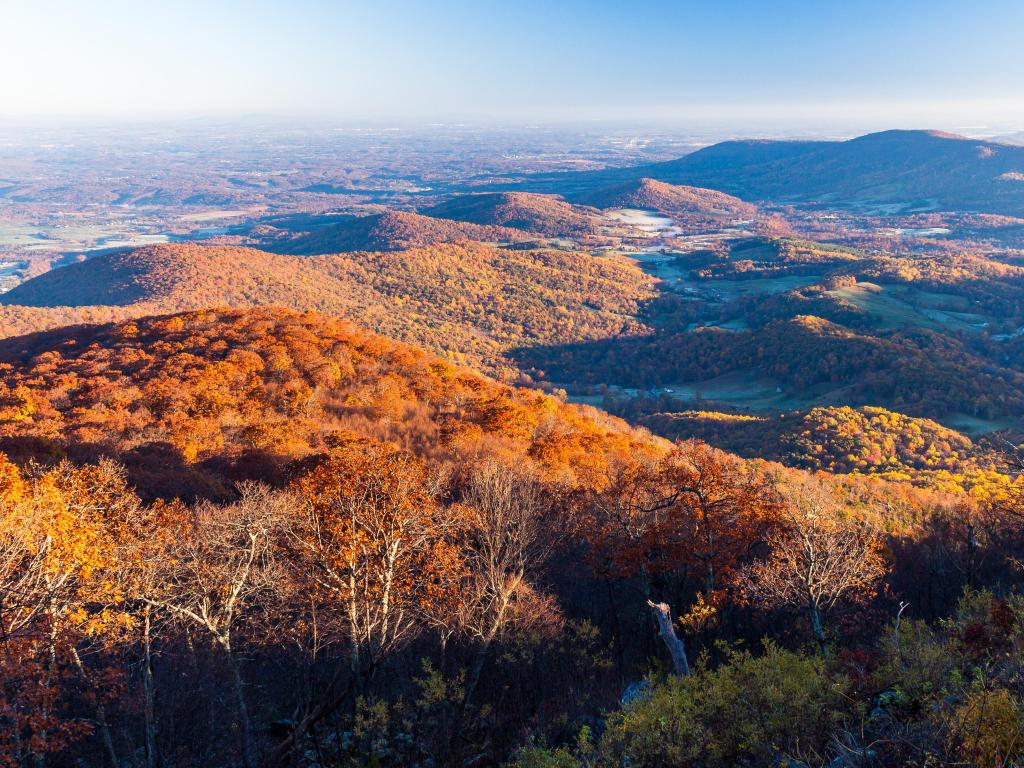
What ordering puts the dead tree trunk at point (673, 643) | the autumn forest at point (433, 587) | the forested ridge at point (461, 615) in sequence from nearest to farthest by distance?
1. the forested ridge at point (461, 615)
2. the autumn forest at point (433, 587)
3. the dead tree trunk at point (673, 643)

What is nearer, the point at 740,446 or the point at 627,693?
the point at 627,693

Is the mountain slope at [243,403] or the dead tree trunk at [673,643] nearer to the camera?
the dead tree trunk at [673,643]

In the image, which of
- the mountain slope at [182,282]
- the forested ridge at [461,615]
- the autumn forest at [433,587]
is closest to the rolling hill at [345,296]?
the mountain slope at [182,282]

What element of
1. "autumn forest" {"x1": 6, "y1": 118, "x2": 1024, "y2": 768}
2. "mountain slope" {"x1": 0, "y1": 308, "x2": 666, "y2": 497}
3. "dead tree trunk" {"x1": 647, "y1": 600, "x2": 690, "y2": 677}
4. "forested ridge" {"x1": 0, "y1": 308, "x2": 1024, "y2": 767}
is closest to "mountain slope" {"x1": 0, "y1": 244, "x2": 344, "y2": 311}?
"mountain slope" {"x1": 0, "y1": 308, "x2": 666, "y2": 497}

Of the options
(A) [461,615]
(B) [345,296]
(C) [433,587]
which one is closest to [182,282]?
(B) [345,296]

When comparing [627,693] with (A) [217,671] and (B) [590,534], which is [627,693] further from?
(A) [217,671]

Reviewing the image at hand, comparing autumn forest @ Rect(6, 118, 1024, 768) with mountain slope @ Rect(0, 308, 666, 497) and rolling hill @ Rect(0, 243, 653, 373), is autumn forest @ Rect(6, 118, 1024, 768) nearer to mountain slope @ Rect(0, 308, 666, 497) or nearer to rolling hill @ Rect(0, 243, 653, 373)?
mountain slope @ Rect(0, 308, 666, 497)

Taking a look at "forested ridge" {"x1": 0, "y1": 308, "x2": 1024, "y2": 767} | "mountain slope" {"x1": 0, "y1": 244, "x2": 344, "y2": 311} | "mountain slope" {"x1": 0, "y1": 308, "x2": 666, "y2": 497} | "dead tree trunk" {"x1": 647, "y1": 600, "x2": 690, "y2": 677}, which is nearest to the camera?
"forested ridge" {"x1": 0, "y1": 308, "x2": 1024, "y2": 767}

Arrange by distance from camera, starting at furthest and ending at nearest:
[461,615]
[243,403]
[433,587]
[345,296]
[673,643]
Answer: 1. [345,296]
2. [243,403]
3. [461,615]
4. [433,587]
5. [673,643]

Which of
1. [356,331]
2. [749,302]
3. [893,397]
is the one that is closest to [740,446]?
[893,397]

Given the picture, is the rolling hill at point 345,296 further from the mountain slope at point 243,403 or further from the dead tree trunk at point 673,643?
the dead tree trunk at point 673,643

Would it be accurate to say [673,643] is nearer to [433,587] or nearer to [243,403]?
[433,587]
